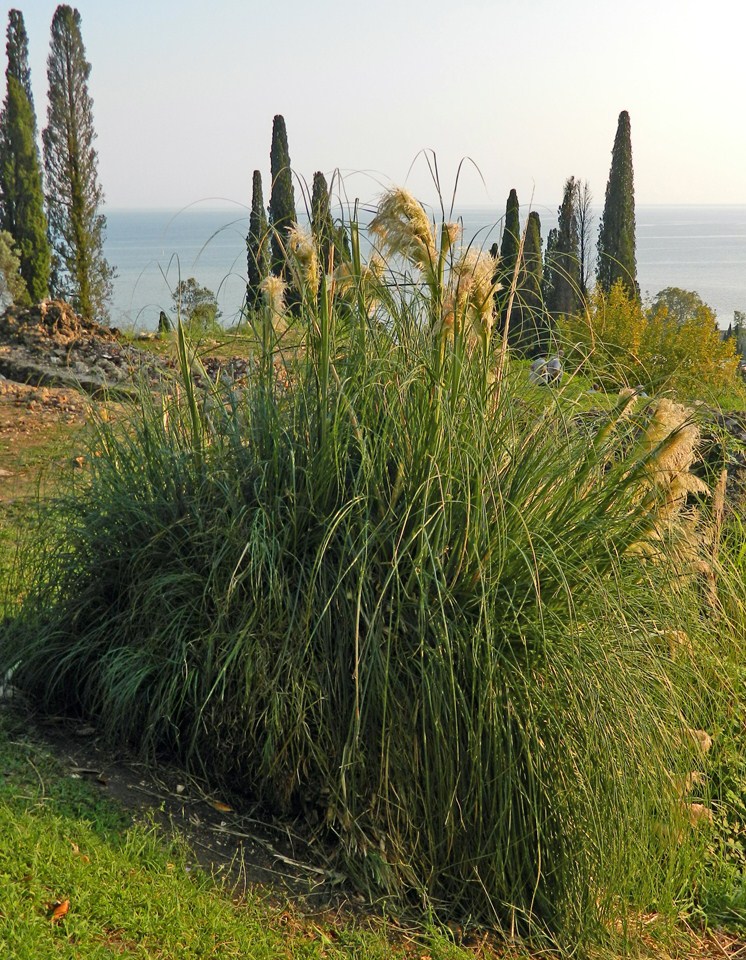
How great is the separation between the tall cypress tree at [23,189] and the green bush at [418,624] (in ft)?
92.5

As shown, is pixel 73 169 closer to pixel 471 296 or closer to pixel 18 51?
pixel 18 51

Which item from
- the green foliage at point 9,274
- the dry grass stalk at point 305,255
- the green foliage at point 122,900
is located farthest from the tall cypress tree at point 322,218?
the green foliage at point 9,274

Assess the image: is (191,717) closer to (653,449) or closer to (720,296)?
(653,449)

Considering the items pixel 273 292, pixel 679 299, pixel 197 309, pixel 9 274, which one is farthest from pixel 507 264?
pixel 679 299

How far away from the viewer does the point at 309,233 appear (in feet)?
10.7

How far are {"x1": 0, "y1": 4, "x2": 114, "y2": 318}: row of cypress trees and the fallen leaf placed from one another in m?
28.3

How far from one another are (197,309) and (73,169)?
2919 centimetres

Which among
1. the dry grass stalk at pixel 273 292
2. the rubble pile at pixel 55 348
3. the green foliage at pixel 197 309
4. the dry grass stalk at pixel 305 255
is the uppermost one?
the dry grass stalk at pixel 305 255

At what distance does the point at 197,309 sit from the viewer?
13.8 feet

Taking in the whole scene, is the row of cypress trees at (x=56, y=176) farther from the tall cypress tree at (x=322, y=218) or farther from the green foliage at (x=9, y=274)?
the tall cypress tree at (x=322, y=218)

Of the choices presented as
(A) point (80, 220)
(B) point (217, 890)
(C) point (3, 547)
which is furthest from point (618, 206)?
(B) point (217, 890)

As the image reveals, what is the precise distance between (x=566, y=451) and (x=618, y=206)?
2433 cm

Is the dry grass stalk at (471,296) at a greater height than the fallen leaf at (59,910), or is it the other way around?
the dry grass stalk at (471,296)

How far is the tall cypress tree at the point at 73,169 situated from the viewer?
99.5 ft
